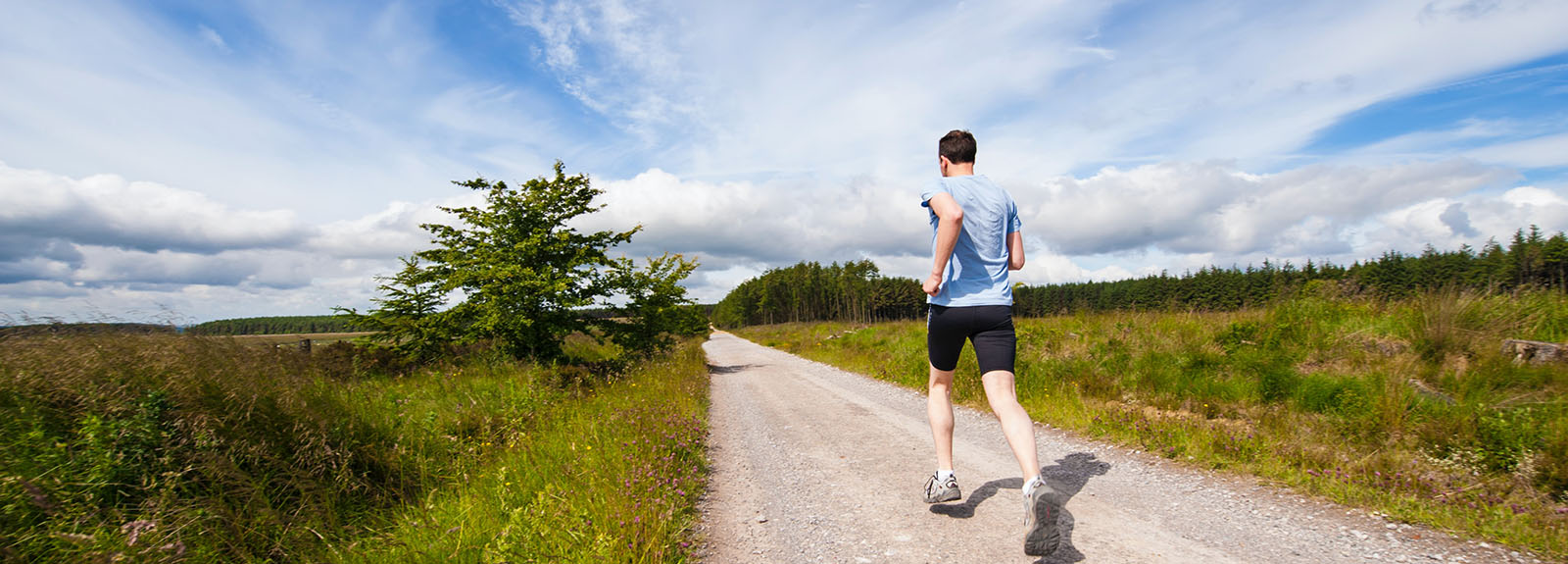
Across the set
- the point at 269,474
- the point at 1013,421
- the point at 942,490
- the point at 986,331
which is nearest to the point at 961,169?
the point at 986,331

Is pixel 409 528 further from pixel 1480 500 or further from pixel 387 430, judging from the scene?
pixel 1480 500

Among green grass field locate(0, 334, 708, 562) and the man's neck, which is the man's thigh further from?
green grass field locate(0, 334, 708, 562)

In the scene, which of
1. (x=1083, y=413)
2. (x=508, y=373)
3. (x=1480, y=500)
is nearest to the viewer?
(x=1480, y=500)

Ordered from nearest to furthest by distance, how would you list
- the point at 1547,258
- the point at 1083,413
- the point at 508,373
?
the point at 1083,413 → the point at 1547,258 → the point at 508,373

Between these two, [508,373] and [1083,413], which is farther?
[508,373]

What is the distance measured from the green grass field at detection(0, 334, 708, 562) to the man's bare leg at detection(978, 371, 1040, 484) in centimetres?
179

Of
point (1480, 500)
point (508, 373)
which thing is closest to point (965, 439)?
point (1480, 500)

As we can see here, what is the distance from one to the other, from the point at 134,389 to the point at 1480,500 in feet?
27.1

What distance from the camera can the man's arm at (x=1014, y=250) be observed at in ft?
11.1

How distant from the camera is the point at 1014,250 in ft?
11.1

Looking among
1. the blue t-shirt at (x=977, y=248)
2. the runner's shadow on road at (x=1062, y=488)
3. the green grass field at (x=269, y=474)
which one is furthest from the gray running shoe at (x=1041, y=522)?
the green grass field at (x=269, y=474)

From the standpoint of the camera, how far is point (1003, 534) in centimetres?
308

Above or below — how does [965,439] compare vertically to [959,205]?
below

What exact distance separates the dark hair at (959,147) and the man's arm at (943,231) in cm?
40
